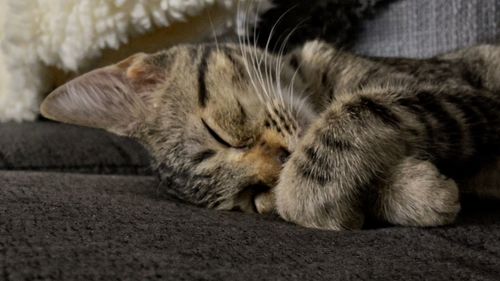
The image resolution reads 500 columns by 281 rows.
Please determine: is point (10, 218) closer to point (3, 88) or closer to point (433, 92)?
point (433, 92)

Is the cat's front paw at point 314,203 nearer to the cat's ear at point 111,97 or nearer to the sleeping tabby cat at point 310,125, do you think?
the sleeping tabby cat at point 310,125

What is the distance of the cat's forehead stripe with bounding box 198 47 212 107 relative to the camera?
1144 millimetres

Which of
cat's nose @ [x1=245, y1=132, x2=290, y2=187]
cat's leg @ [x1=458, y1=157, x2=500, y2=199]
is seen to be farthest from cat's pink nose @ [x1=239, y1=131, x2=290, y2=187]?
cat's leg @ [x1=458, y1=157, x2=500, y2=199]

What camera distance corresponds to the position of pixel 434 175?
81 centimetres

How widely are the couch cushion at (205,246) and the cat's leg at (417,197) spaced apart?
1.0 inches

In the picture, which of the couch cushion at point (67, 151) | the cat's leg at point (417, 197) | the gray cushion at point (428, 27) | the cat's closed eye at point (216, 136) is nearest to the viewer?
the cat's leg at point (417, 197)

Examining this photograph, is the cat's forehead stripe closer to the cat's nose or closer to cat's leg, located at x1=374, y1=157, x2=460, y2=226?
the cat's nose

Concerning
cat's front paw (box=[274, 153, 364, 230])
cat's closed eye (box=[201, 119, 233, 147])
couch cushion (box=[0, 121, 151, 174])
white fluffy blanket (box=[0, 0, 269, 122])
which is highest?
white fluffy blanket (box=[0, 0, 269, 122])

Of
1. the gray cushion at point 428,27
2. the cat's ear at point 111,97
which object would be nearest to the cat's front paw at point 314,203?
the cat's ear at point 111,97

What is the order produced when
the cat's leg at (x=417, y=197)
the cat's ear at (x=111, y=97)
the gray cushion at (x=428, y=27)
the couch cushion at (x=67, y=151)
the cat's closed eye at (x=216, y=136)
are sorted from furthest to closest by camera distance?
the gray cushion at (x=428, y=27), the couch cushion at (x=67, y=151), the cat's ear at (x=111, y=97), the cat's closed eye at (x=216, y=136), the cat's leg at (x=417, y=197)

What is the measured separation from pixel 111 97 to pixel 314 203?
1.93 feet

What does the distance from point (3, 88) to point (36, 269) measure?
1.27 m

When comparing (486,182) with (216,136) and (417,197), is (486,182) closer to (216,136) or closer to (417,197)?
(417,197)

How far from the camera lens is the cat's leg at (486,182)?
3.15 feet
